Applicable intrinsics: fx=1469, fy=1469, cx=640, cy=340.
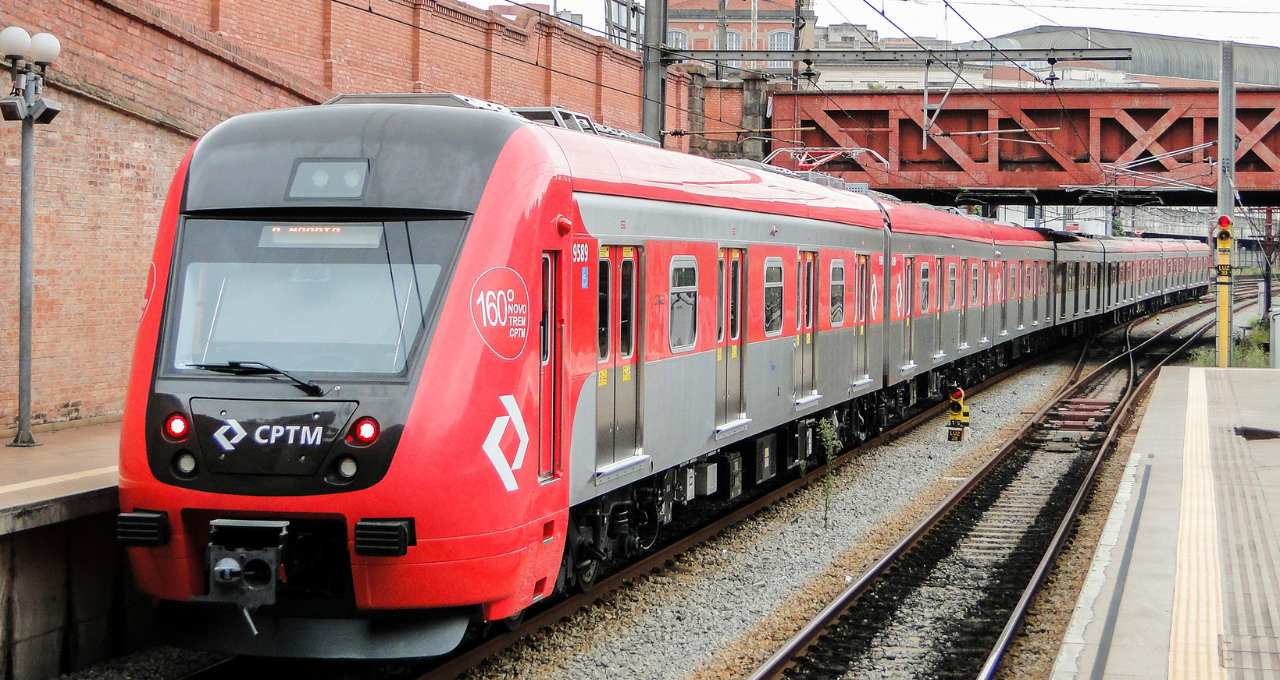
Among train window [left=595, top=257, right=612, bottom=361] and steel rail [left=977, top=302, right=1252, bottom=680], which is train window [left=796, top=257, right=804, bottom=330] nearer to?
steel rail [left=977, top=302, right=1252, bottom=680]

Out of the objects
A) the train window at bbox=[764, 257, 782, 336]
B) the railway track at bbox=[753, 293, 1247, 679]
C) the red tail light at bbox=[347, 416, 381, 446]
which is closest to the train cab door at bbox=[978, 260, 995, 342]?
the railway track at bbox=[753, 293, 1247, 679]

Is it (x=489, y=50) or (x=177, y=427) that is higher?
(x=489, y=50)

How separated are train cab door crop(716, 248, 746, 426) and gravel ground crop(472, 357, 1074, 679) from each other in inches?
46.3

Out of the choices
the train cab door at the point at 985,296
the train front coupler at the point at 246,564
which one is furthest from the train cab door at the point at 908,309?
the train front coupler at the point at 246,564

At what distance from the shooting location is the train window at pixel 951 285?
23078mm

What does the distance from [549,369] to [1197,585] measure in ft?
15.1

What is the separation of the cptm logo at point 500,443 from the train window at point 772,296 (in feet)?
17.6

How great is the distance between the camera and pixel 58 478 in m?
9.35

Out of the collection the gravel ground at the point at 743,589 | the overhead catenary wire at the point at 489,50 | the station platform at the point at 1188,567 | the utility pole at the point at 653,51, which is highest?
the overhead catenary wire at the point at 489,50

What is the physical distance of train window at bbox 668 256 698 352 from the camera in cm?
1026

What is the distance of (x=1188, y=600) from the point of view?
9.16 metres

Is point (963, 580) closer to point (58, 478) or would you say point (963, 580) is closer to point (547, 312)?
point (547, 312)

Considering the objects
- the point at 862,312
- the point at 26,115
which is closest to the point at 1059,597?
the point at 862,312

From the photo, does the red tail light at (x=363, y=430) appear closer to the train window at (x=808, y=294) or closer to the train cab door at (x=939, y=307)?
the train window at (x=808, y=294)
